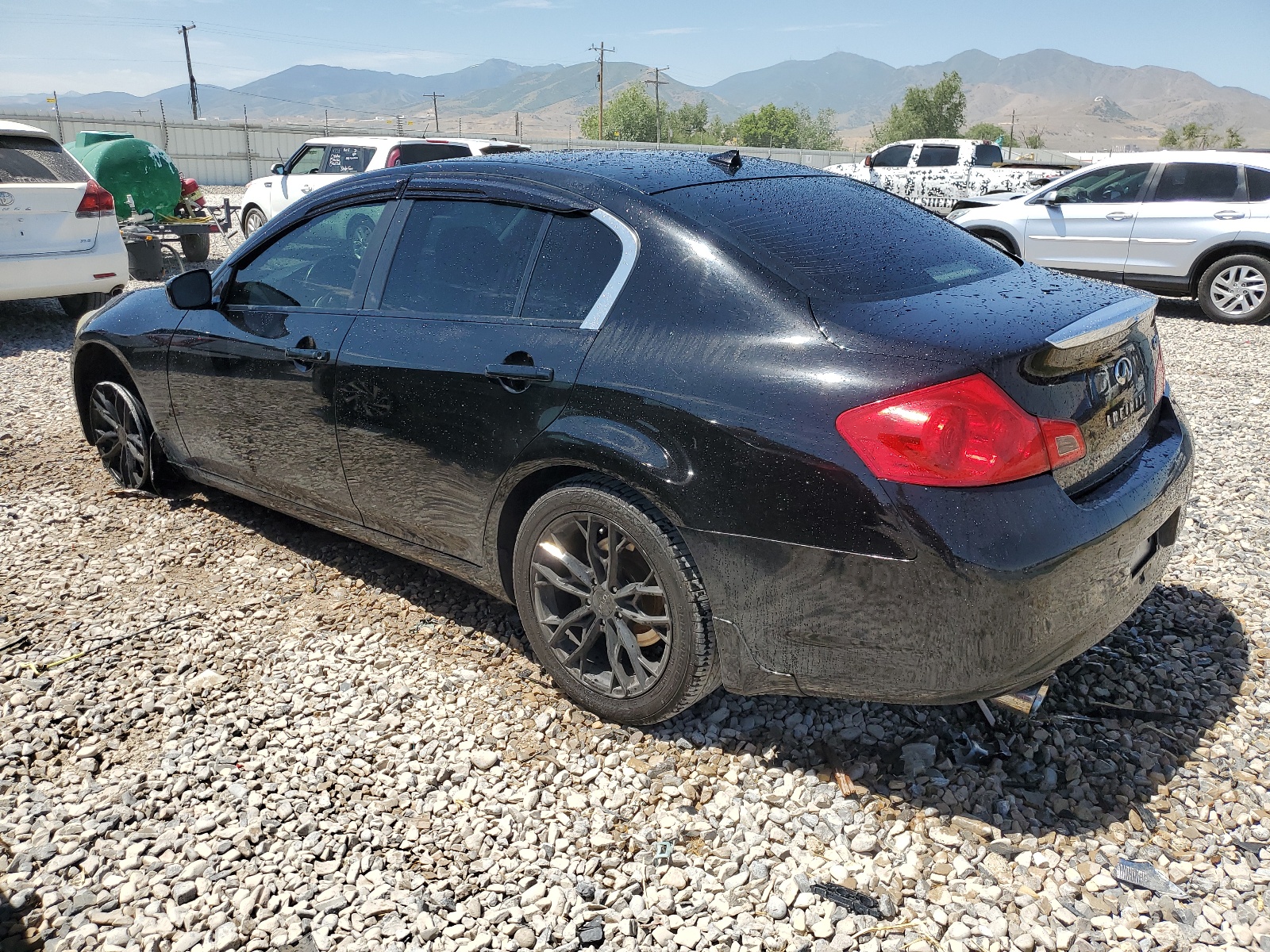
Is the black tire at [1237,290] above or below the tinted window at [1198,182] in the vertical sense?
below

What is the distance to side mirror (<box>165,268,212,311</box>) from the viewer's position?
160 inches

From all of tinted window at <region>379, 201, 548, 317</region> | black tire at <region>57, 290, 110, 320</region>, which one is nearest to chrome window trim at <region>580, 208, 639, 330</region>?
tinted window at <region>379, 201, 548, 317</region>

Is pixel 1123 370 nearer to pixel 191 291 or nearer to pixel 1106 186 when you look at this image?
pixel 191 291

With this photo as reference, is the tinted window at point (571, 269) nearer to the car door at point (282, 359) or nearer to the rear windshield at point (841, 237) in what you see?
the rear windshield at point (841, 237)

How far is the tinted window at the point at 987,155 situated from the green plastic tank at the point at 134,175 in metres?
Result: 14.9

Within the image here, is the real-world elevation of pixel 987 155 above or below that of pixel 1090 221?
above

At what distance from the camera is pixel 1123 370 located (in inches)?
106

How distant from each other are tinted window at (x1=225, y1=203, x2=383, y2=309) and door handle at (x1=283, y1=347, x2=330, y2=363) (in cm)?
20

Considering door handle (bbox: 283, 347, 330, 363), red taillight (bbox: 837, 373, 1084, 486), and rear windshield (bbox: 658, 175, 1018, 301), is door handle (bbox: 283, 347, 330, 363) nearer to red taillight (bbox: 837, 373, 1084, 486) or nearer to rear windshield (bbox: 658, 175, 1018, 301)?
rear windshield (bbox: 658, 175, 1018, 301)

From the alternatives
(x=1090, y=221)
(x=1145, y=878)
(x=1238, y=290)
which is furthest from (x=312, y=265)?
(x=1238, y=290)

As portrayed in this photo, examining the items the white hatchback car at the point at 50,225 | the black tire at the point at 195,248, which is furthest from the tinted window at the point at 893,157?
the white hatchback car at the point at 50,225

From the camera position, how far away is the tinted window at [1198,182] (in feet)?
33.8

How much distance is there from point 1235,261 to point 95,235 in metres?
11.5

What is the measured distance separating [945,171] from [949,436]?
18.6 metres
